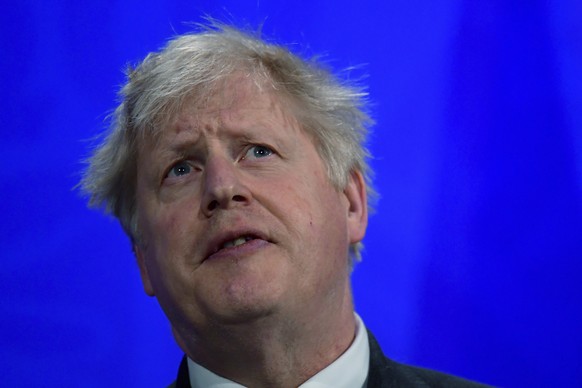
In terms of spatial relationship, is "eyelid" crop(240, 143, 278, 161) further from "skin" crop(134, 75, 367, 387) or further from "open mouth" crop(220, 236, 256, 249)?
"open mouth" crop(220, 236, 256, 249)

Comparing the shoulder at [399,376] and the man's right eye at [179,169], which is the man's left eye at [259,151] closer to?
the man's right eye at [179,169]

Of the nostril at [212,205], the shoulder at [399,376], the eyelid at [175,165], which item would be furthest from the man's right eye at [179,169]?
the shoulder at [399,376]

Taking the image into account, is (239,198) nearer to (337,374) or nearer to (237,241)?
(237,241)

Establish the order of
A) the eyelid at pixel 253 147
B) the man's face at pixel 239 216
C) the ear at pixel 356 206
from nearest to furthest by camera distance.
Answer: the man's face at pixel 239 216
the eyelid at pixel 253 147
the ear at pixel 356 206

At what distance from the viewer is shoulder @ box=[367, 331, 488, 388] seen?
4.85 ft

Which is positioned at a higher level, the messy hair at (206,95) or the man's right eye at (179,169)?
the messy hair at (206,95)

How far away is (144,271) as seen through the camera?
1.61 m

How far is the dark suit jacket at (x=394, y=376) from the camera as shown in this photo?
1.48 meters

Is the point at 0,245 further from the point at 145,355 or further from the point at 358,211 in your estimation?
the point at 358,211

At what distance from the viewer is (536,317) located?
1842 millimetres

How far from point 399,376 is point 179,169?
49cm

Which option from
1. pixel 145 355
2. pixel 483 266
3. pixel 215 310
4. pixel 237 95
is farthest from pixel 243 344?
pixel 483 266

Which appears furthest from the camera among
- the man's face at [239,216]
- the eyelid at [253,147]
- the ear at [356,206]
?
the ear at [356,206]

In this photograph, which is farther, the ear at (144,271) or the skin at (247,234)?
the ear at (144,271)
